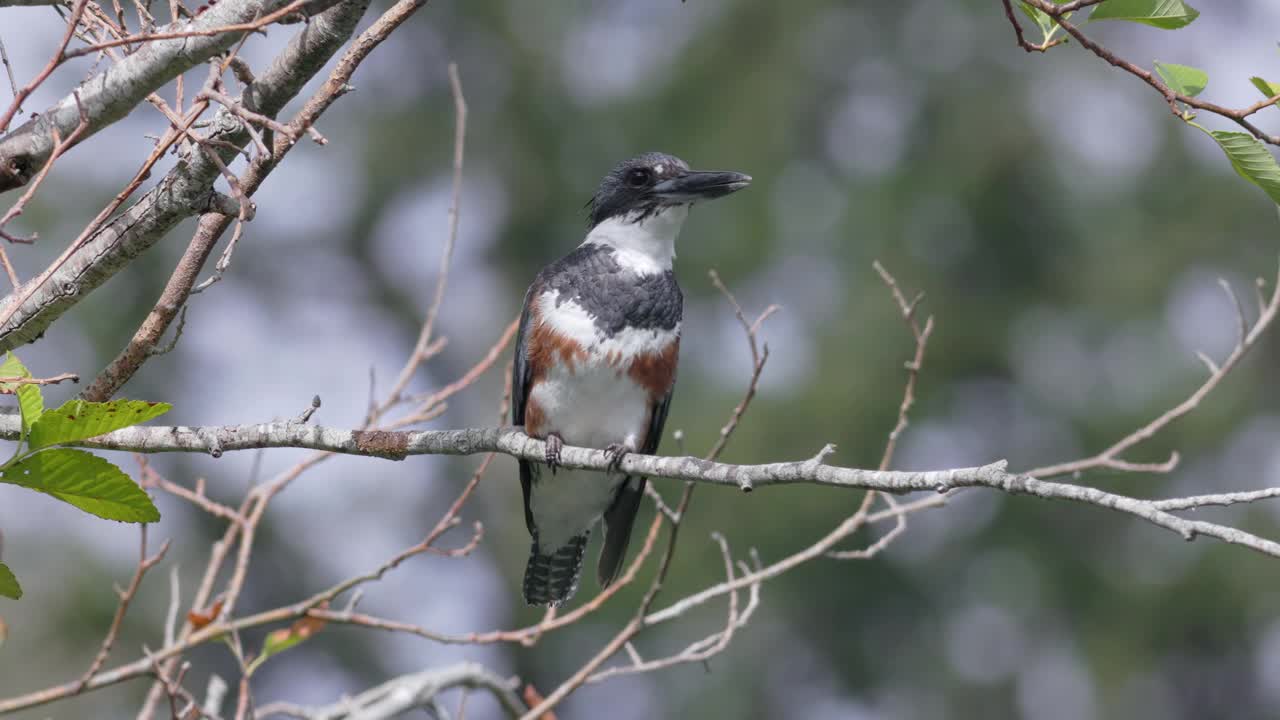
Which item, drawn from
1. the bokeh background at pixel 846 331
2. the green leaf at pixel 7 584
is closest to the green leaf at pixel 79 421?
the green leaf at pixel 7 584

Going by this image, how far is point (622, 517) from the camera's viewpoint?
4.50m

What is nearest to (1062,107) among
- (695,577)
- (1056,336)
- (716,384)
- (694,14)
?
(1056,336)

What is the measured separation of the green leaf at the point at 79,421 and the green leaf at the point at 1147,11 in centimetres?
158

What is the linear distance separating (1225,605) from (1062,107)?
17.6ft

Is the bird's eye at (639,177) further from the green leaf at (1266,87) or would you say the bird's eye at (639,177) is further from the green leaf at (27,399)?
the green leaf at (27,399)

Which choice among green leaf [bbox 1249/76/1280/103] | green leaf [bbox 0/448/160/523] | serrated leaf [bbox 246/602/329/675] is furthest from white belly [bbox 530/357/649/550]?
green leaf [bbox 1249/76/1280/103]

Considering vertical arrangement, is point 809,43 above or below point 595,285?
below

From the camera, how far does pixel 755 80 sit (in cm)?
1412

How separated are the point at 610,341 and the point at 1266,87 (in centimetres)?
213

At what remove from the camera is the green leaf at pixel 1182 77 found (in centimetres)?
212

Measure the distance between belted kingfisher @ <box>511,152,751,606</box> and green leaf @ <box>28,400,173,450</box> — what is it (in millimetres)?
1990

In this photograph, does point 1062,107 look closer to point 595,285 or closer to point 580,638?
point 580,638

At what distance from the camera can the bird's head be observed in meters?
4.05

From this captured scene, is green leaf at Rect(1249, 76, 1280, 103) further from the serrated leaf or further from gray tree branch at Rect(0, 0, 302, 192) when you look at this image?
the serrated leaf
